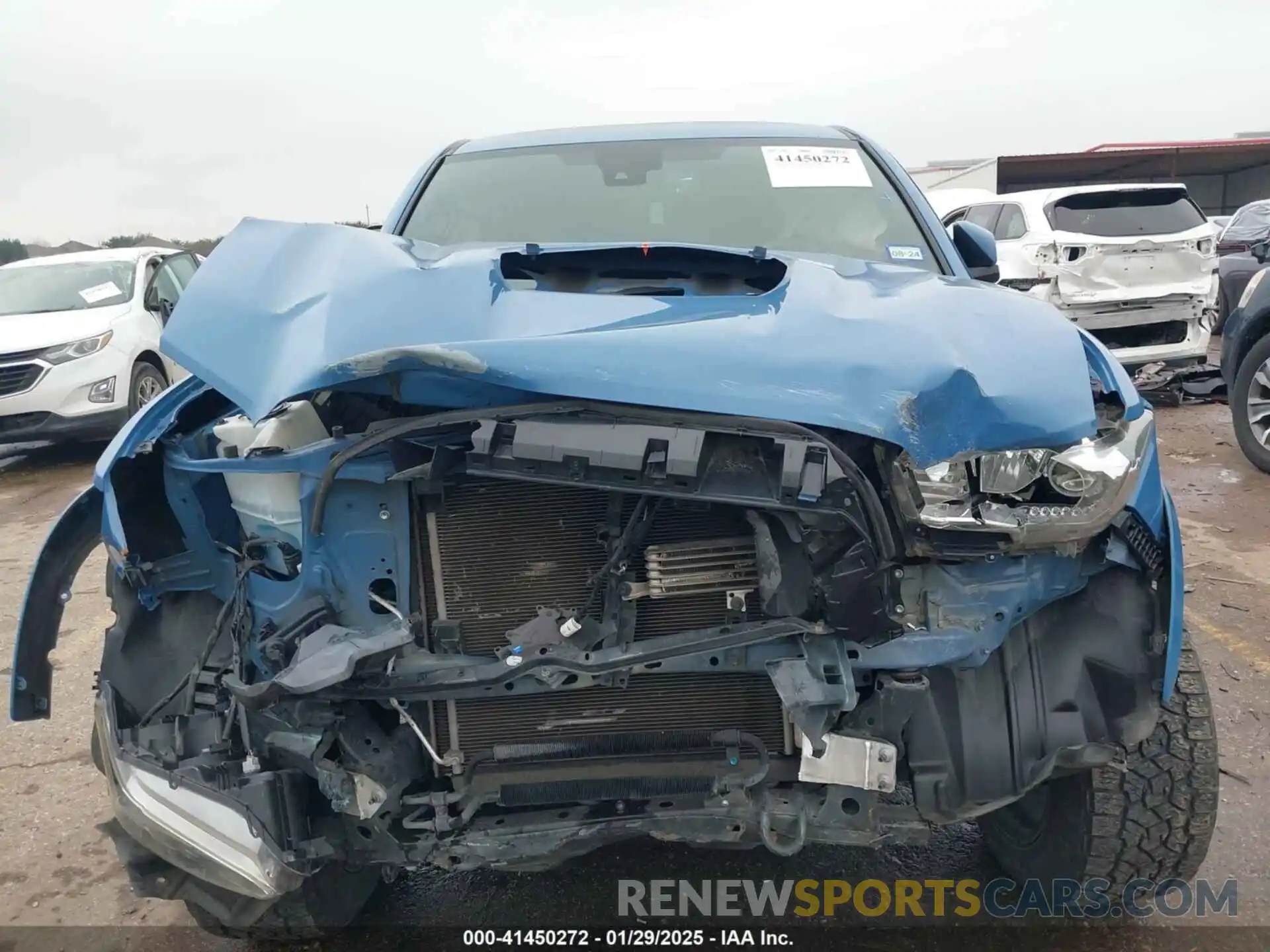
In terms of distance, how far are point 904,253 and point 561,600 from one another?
62.8 inches

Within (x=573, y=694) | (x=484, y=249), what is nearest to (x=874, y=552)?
(x=573, y=694)

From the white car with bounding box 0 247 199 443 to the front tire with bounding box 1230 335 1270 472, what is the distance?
7.09m

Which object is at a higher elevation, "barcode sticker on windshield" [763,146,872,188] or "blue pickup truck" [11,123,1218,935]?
"barcode sticker on windshield" [763,146,872,188]

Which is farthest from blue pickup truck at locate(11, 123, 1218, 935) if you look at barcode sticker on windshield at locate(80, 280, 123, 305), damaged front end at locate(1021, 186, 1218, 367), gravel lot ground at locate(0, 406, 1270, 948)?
barcode sticker on windshield at locate(80, 280, 123, 305)

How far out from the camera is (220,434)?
2021 mm

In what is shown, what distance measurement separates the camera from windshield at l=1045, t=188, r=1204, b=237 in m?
7.98

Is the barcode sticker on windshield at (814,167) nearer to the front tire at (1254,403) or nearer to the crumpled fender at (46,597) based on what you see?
the crumpled fender at (46,597)

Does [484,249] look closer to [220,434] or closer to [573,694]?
[220,434]

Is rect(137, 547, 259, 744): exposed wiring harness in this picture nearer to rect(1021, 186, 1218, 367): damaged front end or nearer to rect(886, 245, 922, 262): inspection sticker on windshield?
rect(886, 245, 922, 262): inspection sticker on windshield

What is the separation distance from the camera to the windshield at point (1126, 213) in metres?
7.98

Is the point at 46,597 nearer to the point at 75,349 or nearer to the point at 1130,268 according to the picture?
the point at 75,349

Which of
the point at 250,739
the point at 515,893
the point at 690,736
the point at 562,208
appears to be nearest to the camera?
the point at 250,739

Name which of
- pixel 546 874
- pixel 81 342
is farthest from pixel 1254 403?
pixel 81 342

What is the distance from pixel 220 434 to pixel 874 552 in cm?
140
